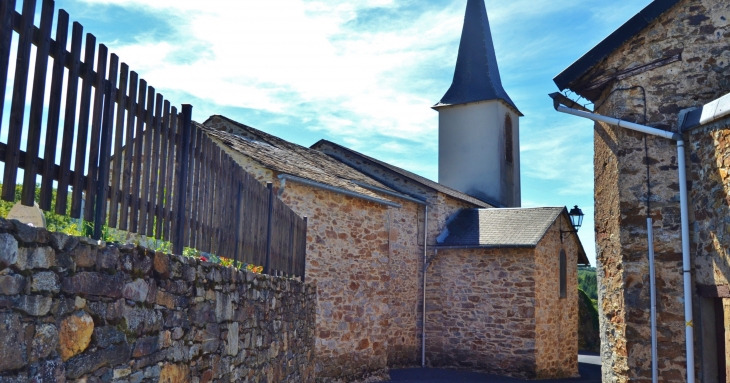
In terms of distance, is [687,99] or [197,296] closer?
[197,296]

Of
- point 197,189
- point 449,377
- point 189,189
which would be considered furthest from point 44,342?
point 449,377

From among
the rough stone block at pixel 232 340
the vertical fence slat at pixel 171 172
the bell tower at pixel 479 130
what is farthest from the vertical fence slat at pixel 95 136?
the bell tower at pixel 479 130

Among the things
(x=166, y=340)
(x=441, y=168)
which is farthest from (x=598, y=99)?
(x=441, y=168)

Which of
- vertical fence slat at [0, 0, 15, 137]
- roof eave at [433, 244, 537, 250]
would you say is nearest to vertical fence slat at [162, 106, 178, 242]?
vertical fence slat at [0, 0, 15, 137]

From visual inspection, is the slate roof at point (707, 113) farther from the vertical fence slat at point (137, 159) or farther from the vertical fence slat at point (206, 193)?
the vertical fence slat at point (137, 159)

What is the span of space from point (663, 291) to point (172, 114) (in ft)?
17.4

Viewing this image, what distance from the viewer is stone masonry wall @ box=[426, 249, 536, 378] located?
15656 millimetres

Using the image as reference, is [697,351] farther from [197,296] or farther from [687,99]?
[197,296]

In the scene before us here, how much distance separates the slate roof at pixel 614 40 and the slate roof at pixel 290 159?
19.9 feet

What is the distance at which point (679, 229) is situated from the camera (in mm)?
6641

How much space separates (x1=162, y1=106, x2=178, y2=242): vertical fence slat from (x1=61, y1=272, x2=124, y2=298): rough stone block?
931mm

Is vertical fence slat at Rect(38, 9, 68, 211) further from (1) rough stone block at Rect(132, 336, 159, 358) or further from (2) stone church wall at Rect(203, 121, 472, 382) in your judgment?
(2) stone church wall at Rect(203, 121, 472, 382)

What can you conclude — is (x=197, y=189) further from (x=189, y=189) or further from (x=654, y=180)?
(x=654, y=180)

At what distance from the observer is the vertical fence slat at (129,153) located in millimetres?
3502
